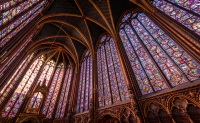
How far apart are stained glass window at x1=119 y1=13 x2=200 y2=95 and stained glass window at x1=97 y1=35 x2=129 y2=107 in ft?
4.11

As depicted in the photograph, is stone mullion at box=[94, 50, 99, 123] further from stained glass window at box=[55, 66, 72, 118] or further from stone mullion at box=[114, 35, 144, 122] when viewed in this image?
stained glass window at box=[55, 66, 72, 118]

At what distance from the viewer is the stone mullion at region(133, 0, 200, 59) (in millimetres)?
4068

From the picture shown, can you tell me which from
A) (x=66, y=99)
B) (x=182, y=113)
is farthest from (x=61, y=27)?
(x=182, y=113)

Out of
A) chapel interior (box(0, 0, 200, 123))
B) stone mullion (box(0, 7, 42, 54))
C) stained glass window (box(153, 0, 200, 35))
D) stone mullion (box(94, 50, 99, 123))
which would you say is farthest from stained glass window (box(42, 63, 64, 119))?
stained glass window (box(153, 0, 200, 35))

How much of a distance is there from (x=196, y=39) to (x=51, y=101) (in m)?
13.2

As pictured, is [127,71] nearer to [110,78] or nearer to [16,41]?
[110,78]

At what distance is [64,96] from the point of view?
465 inches

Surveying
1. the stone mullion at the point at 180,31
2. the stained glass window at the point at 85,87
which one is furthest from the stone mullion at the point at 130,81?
the stained glass window at the point at 85,87

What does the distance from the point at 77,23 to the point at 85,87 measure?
7390 millimetres

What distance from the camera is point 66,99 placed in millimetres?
11219

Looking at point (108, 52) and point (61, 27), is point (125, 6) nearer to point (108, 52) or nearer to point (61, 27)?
point (108, 52)

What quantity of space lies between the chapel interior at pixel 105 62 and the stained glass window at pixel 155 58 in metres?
0.04

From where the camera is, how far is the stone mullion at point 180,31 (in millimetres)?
4068

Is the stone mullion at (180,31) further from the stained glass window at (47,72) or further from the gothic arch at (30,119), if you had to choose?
the stained glass window at (47,72)
